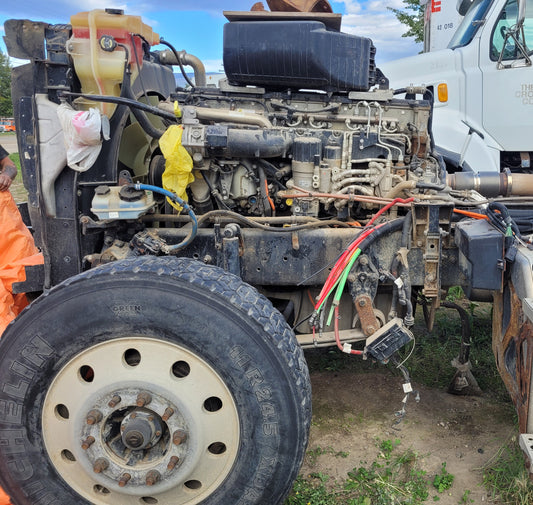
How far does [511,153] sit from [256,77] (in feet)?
13.4

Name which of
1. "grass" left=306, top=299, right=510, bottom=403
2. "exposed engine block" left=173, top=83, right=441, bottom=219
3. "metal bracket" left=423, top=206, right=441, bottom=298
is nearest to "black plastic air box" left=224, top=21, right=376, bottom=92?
"exposed engine block" left=173, top=83, right=441, bottom=219

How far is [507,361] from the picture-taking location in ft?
8.89

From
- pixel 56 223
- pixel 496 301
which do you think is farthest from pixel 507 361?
pixel 56 223

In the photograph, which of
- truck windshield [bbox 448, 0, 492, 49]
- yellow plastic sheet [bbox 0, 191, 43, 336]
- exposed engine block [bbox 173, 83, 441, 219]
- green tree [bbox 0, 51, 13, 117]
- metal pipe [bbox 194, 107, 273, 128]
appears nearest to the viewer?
exposed engine block [bbox 173, 83, 441, 219]

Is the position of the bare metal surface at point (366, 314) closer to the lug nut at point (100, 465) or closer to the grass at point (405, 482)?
the grass at point (405, 482)

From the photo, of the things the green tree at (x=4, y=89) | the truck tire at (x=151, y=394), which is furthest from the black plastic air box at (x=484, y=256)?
the green tree at (x=4, y=89)

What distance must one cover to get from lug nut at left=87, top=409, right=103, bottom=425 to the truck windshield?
605cm

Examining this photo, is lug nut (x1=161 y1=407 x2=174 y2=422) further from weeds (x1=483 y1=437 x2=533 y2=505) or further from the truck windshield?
the truck windshield

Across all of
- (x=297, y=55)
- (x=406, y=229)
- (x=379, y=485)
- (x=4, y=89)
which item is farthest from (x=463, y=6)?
(x=4, y=89)

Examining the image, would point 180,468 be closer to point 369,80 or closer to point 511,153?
point 369,80

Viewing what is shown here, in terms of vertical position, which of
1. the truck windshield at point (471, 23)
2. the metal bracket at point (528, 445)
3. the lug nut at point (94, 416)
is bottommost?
the metal bracket at point (528, 445)

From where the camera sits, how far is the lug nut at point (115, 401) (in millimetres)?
2348

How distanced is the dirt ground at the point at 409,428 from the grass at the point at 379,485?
4 cm

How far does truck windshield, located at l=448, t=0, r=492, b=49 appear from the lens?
6.36 metres
